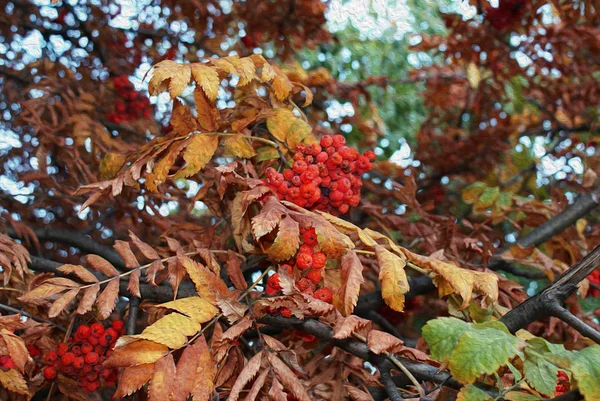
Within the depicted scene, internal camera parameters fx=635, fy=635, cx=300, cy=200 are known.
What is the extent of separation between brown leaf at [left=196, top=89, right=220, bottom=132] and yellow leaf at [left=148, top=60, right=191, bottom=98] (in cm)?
10

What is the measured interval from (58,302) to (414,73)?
3945 mm

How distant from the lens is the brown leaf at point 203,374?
1.41 m

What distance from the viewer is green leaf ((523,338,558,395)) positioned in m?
1.21

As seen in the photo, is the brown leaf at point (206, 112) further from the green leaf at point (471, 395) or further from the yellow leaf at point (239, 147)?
the green leaf at point (471, 395)

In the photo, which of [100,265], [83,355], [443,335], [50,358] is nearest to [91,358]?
[83,355]

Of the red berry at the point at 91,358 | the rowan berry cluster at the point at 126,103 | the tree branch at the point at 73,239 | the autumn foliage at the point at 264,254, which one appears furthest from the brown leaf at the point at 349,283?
the rowan berry cluster at the point at 126,103

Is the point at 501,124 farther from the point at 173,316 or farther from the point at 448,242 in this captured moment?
the point at 173,316

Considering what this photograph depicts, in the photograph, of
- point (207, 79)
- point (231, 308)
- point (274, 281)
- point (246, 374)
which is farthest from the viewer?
point (207, 79)

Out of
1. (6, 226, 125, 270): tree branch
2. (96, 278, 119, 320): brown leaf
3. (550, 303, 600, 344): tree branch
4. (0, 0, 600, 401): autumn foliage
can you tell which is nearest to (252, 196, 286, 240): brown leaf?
(0, 0, 600, 401): autumn foliage

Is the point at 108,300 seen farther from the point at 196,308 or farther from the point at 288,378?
the point at 288,378

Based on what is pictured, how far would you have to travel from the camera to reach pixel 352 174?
6.53 feet

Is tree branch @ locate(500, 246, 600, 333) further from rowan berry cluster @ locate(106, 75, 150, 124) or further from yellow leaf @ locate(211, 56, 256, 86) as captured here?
rowan berry cluster @ locate(106, 75, 150, 124)

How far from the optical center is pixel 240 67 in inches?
72.4

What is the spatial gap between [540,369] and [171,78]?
1166mm
